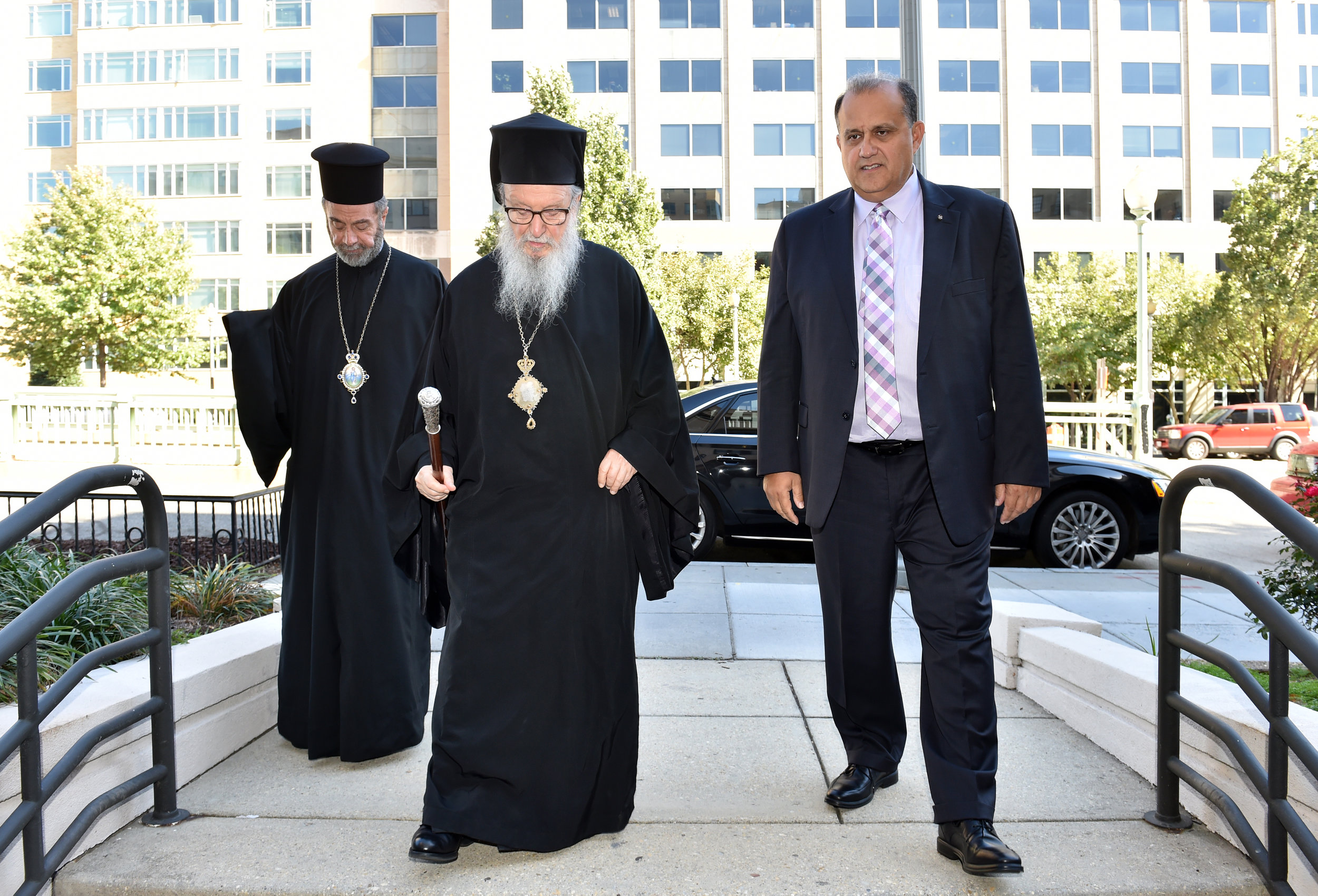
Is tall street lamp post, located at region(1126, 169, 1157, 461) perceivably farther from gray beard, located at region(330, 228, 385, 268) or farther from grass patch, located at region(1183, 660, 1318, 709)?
gray beard, located at region(330, 228, 385, 268)

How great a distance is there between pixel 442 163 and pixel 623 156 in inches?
810

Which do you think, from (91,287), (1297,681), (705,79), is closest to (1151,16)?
(705,79)

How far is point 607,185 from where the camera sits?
27984mm

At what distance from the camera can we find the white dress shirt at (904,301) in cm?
323

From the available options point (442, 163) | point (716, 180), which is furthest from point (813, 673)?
point (442, 163)

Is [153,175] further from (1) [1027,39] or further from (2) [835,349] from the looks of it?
(2) [835,349]

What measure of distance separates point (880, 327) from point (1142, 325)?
59.4 ft

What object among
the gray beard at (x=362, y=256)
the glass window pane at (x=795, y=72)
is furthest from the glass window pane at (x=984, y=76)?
the gray beard at (x=362, y=256)

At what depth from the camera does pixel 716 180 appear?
44.4m

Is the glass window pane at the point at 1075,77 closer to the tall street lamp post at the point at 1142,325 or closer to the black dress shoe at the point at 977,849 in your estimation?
the tall street lamp post at the point at 1142,325

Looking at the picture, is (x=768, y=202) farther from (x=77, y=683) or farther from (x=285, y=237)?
(x=77, y=683)

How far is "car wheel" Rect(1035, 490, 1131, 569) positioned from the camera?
8727 millimetres

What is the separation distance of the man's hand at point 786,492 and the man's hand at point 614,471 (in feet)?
1.82

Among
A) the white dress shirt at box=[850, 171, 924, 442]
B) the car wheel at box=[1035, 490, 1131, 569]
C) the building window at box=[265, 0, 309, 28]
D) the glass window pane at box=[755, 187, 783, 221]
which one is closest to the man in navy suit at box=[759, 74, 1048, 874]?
the white dress shirt at box=[850, 171, 924, 442]
